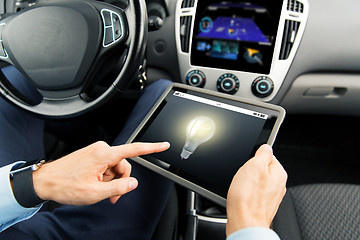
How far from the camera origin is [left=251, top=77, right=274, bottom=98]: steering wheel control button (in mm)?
865

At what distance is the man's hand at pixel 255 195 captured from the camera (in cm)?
45

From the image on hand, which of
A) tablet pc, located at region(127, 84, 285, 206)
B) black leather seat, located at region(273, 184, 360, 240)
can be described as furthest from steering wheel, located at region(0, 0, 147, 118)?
black leather seat, located at region(273, 184, 360, 240)

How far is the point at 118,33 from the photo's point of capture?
2.44ft

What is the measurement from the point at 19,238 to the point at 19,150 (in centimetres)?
31

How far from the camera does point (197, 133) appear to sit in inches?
25.7

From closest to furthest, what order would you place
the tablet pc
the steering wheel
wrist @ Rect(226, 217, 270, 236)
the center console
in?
wrist @ Rect(226, 217, 270, 236)
the tablet pc
the steering wheel
the center console

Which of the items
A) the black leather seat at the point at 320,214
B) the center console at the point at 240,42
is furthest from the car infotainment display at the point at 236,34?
the black leather seat at the point at 320,214

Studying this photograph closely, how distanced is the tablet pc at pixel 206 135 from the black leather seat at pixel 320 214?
197mm

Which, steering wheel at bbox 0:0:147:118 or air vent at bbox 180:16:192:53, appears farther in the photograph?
air vent at bbox 180:16:192:53

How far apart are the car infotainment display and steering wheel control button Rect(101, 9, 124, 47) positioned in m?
0.27

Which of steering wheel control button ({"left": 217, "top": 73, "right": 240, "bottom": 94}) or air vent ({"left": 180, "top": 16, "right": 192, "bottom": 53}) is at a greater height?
air vent ({"left": 180, "top": 16, "right": 192, "bottom": 53})

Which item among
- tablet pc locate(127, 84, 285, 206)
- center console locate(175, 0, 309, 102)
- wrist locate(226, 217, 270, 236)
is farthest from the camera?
center console locate(175, 0, 309, 102)

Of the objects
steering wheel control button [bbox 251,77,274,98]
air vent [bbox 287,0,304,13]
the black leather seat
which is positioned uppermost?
air vent [bbox 287,0,304,13]

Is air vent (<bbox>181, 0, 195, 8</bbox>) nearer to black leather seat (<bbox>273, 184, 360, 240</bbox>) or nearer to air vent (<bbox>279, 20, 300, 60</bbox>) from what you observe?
air vent (<bbox>279, 20, 300, 60</bbox>)
